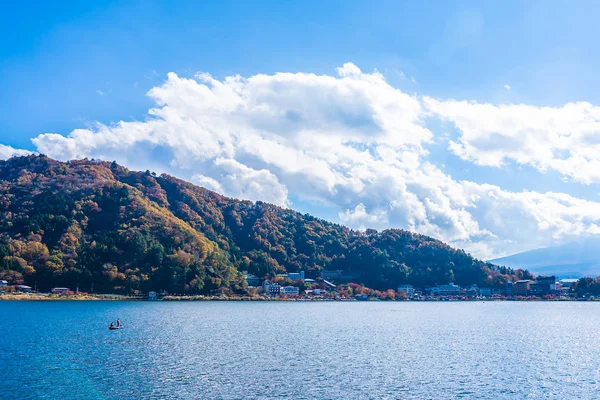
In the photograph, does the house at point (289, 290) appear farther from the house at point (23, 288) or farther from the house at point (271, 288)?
the house at point (23, 288)

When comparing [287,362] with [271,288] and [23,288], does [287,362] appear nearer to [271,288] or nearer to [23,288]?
[23,288]

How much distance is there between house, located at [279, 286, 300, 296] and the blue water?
114939mm

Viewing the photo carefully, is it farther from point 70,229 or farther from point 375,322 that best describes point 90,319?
point 70,229

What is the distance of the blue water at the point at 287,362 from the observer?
3666 cm

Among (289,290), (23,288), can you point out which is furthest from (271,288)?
(23,288)

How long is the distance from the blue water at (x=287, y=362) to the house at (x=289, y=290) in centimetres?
11494

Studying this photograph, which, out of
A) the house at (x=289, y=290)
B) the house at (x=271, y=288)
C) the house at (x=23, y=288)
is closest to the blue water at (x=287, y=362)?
the house at (x=23, y=288)

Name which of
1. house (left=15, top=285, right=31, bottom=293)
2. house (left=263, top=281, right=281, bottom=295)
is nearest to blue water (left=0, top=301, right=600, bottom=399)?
house (left=15, top=285, right=31, bottom=293)

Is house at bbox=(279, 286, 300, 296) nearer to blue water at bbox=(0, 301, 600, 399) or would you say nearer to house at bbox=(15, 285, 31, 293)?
house at bbox=(15, 285, 31, 293)

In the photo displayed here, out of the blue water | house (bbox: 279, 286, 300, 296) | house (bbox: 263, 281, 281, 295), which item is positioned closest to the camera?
the blue water

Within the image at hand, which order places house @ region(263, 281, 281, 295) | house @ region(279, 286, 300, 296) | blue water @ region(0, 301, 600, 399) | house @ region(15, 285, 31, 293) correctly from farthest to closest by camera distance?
house @ region(279, 286, 300, 296), house @ region(263, 281, 281, 295), house @ region(15, 285, 31, 293), blue water @ region(0, 301, 600, 399)

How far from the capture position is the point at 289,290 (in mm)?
197125

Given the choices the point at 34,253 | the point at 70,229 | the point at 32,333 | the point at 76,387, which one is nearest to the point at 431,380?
the point at 76,387

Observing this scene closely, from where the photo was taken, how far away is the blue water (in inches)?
1443
